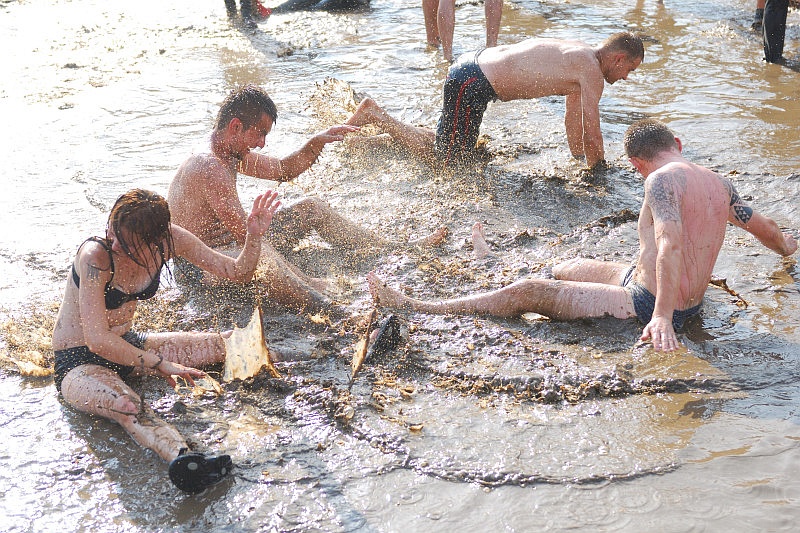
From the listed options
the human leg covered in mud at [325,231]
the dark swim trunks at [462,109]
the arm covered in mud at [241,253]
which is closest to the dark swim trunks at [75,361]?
the arm covered in mud at [241,253]

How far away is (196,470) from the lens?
3109 millimetres

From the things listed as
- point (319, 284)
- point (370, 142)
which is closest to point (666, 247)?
point (319, 284)

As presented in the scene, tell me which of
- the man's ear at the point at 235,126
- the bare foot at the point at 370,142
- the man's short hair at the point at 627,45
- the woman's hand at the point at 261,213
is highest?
the man's short hair at the point at 627,45

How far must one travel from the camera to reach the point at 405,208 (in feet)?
19.5

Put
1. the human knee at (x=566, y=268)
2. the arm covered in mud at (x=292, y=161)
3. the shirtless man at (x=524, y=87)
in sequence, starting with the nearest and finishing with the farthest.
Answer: the human knee at (x=566, y=268) < the arm covered in mud at (x=292, y=161) < the shirtless man at (x=524, y=87)

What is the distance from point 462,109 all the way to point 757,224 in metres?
2.80

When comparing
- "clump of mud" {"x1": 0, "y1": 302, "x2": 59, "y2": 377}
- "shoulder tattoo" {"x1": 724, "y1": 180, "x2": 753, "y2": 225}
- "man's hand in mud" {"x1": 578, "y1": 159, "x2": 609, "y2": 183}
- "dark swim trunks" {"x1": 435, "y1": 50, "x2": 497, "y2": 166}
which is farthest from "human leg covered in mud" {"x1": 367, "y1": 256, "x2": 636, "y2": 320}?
"dark swim trunks" {"x1": 435, "y1": 50, "x2": 497, "y2": 166}

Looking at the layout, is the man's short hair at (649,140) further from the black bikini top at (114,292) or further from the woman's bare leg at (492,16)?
the woman's bare leg at (492,16)

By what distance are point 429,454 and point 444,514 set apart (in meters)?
0.37

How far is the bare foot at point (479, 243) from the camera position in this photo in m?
5.18

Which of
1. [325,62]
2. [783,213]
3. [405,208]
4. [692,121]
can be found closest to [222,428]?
[405,208]

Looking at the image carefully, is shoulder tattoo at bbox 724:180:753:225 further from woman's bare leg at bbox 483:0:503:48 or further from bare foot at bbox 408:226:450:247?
woman's bare leg at bbox 483:0:503:48

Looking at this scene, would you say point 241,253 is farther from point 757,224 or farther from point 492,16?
point 492,16

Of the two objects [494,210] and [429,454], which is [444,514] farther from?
[494,210]
